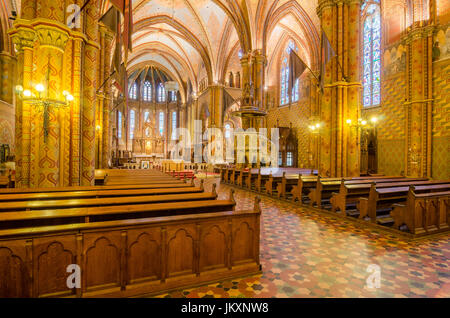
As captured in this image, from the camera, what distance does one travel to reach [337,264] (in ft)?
13.0

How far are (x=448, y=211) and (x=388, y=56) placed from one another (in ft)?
40.5

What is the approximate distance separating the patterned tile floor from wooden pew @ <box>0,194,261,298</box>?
288 mm

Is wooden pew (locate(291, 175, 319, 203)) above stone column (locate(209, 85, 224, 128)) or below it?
below

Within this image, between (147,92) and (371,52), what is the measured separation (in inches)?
1175

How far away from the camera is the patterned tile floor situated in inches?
125

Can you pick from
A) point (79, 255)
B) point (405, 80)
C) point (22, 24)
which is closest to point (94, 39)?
point (22, 24)

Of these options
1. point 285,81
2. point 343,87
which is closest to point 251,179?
point 343,87

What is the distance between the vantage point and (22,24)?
5.34 metres

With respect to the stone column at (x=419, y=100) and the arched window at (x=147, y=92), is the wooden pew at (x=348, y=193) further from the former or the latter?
the arched window at (x=147, y=92)

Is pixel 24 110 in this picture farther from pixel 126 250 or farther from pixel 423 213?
pixel 423 213

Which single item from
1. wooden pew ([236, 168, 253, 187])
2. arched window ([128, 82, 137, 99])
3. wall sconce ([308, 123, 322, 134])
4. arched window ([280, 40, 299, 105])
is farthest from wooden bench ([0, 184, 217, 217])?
arched window ([128, 82, 137, 99])

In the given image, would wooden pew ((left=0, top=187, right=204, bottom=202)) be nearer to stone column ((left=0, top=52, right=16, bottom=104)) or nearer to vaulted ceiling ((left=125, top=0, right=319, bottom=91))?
stone column ((left=0, top=52, right=16, bottom=104))

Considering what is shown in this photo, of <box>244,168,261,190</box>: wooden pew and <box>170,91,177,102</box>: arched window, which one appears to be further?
<box>170,91,177,102</box>: arched window

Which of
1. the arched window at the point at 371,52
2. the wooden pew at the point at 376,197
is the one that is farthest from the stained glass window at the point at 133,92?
the wooden pew at the point at 376,197
